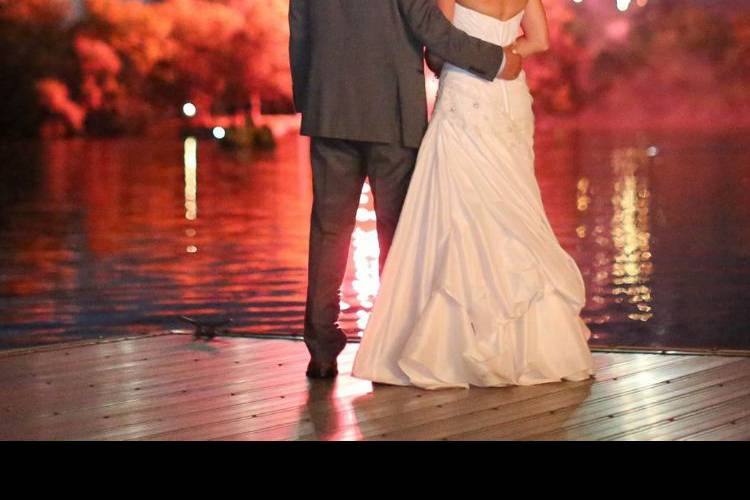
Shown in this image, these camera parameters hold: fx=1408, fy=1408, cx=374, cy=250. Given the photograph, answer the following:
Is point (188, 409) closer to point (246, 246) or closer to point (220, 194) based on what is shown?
point (246, 246)

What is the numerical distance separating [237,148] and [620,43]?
27.0 ft

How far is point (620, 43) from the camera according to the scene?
28391 mm

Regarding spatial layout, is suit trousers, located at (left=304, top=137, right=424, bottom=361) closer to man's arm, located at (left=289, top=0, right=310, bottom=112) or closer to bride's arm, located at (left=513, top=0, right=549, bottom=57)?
man's arm, located at (left=289, top=0, right=310, bottom=112)

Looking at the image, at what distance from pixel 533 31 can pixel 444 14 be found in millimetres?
346

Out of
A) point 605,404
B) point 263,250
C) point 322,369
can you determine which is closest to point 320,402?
point 322,369

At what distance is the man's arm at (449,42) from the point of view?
4016 mm

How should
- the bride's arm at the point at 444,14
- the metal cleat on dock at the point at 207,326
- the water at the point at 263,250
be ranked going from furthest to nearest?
the water at the point at 263,250, the metal cleat on dock at the point at 207,326, the bride's arm at the point at 444,14

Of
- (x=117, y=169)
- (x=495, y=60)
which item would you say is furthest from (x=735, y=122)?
(x=495, y=60)

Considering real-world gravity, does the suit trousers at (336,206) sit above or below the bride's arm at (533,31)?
below

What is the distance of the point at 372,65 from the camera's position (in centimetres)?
410

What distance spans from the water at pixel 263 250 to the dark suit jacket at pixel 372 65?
1150 millimetres

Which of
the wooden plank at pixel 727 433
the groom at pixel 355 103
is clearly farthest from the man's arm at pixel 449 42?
the wooden plank at pixel 727 433

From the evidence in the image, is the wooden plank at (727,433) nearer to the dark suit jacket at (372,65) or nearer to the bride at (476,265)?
the bride at (476,265)

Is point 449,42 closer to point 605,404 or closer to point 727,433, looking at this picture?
point 605,404
